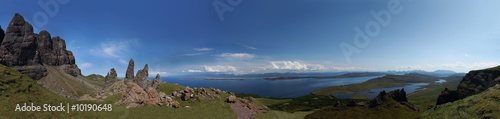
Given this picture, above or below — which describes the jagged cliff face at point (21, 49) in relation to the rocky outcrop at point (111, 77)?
above

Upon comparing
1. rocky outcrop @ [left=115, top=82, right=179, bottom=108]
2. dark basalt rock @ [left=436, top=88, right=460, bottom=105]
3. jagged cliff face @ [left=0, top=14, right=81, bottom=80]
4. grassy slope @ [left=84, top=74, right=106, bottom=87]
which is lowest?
dark basalt rock @ [left=436, top=88, right=460, bottom=105]

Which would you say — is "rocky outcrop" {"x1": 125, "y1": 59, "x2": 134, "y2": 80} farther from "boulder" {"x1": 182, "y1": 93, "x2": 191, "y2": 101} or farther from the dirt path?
the dirt path

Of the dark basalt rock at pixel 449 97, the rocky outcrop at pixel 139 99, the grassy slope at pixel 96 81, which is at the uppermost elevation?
the rocky outcrop at pixel 139 99

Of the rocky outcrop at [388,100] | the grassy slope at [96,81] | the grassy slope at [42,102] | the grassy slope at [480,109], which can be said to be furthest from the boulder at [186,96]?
the grassy slope at [96,81]

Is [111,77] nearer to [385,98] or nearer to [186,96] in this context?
[186,96]

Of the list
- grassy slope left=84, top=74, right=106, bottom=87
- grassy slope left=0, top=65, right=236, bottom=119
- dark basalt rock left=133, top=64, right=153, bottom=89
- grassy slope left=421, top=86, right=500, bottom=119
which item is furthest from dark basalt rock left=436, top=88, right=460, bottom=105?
grassy slope left=84, top=74, right=106, bottom=87

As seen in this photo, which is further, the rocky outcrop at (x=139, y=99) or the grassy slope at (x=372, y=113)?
the grassy slope at (x=372, y=113)

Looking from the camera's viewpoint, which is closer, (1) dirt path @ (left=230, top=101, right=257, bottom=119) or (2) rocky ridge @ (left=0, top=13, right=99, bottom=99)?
(1) dirt path @ (left=230, top=101, right=257, bottom=119)

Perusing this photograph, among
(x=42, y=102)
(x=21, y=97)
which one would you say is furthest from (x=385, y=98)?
(x=21, y=97)

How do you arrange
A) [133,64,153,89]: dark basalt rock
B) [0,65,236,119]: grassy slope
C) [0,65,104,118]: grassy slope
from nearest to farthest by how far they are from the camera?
[0,65,104,118]: grassy slope < [0,65,236,119]: grassy slope < [133,64,153,89]: dark basalt rock

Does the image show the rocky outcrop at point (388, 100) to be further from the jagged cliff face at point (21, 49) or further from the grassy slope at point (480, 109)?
the jagged cliff face at point (21, 49)

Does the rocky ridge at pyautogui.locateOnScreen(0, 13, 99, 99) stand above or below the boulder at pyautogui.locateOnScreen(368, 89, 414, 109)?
above

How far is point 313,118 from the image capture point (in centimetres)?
3216

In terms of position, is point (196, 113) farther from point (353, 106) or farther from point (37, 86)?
point (353, 106)
